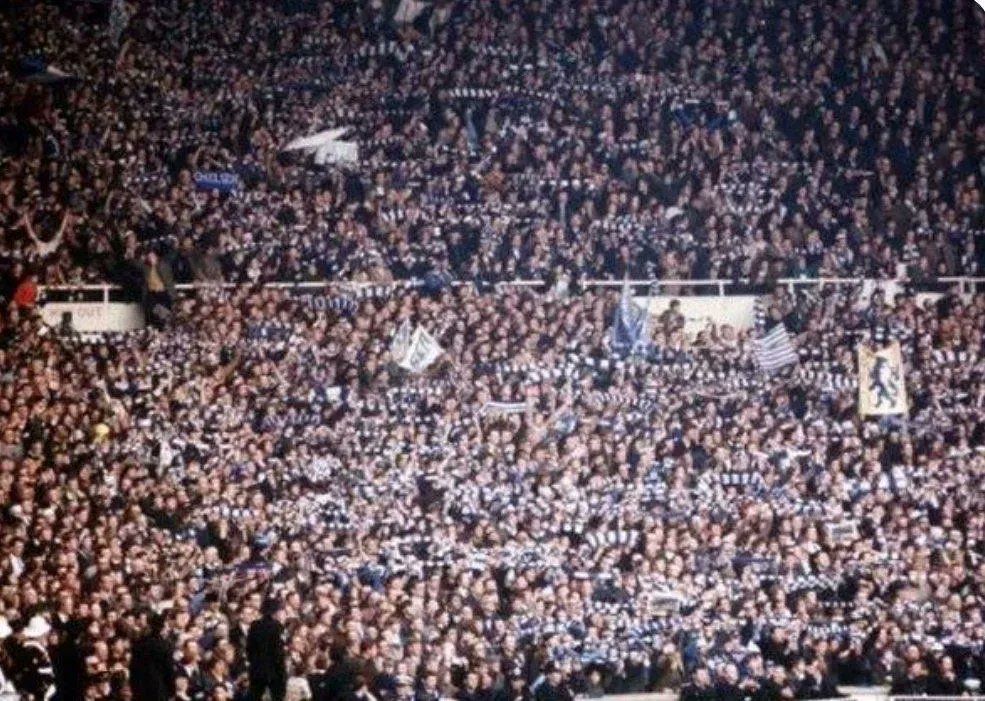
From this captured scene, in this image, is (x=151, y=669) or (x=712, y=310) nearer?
(x=151, y=669)

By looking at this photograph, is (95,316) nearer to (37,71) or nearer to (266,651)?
(37,71)

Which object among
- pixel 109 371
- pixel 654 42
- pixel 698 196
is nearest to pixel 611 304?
pixel 698 196

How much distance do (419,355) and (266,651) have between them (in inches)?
69.6

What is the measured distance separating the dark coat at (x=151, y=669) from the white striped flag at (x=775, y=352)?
3.47m

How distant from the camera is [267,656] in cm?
934

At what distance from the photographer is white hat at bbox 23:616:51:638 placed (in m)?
9.20

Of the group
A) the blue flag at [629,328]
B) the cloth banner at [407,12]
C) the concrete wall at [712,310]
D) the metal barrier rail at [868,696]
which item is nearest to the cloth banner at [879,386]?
the concrete wall at [712,310]

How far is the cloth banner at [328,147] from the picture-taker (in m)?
10.5

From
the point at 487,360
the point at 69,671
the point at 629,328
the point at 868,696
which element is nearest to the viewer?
the point at 69,671

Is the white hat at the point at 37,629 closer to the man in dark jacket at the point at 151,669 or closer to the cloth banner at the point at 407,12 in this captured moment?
the man in dark jacket at the point at 151,669

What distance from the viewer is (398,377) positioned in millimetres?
10148

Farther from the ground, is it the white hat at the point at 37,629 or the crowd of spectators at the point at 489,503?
the crowd of spectators at the point at 489,503

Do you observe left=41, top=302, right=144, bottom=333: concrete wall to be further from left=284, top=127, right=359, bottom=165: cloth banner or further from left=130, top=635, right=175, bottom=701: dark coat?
left=130, top=635, right=175, bottom=701: dark coat

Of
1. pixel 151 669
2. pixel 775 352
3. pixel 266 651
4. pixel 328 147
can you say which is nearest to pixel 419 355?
pixel 328 147
